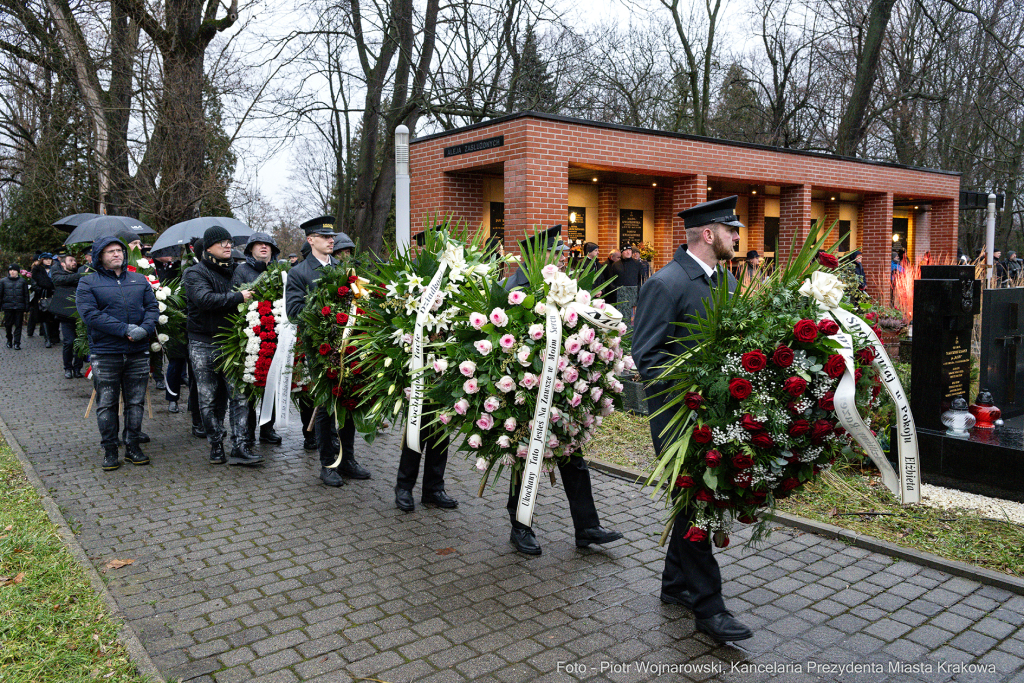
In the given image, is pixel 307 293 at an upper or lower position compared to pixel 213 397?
upper

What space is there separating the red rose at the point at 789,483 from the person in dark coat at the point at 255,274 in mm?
5393

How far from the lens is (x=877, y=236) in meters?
20.2

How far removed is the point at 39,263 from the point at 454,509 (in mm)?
17073

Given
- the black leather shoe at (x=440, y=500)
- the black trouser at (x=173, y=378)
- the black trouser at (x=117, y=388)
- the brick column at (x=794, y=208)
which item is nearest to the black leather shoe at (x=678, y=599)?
the black leather shoe at (x=440, y=500)

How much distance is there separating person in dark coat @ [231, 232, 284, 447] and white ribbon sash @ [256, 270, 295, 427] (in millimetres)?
475

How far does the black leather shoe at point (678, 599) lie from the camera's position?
13.5 feet

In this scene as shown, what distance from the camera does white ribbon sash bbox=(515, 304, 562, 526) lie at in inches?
168

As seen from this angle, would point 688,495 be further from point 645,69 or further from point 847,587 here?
point 645,69

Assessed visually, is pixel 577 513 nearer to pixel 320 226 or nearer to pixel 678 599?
pixel 678 599

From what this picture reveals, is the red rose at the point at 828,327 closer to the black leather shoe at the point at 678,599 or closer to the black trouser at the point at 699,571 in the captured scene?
the black trouser at the point at 699,571

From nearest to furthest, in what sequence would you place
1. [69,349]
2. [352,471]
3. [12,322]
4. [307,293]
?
1. [307,293]
2. [352,471]
3. [69,349]
4. [12,322]

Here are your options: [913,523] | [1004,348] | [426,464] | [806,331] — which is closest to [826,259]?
[806,331]

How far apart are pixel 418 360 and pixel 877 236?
1871 cm

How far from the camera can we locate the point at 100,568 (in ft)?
15.6
